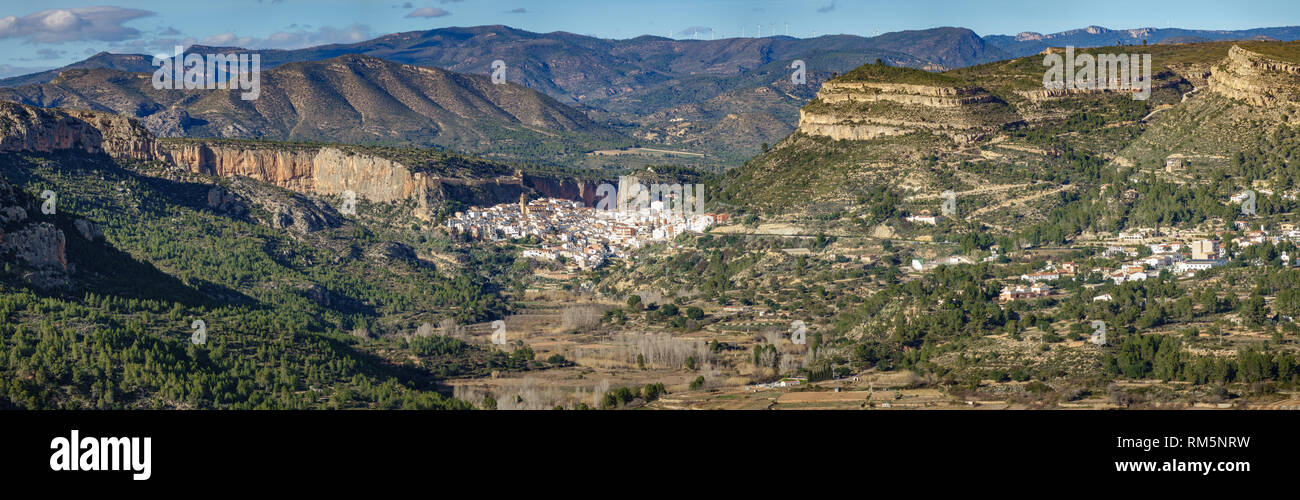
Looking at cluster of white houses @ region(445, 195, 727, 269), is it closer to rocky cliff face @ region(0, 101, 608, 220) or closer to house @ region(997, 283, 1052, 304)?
rocky cliff face @ region(0, 101, 608, 220)

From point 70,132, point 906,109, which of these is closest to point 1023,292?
point 906,109

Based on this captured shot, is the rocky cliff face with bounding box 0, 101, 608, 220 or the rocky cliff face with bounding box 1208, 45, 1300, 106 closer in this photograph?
the rocky cliff face with bounding box 1208, 45, 1300, 106

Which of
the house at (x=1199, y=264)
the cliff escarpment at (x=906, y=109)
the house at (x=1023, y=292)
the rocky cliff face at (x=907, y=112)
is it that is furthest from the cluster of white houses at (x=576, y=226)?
the house at (x=1199, y=264)

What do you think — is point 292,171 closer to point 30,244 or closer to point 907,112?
point 907,112

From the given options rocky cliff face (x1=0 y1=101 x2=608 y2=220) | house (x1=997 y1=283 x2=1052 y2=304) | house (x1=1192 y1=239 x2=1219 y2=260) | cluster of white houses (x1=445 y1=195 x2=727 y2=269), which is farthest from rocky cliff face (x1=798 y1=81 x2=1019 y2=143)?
rocky cliff face (x1=0 y1=101 x2=608 y2=220)

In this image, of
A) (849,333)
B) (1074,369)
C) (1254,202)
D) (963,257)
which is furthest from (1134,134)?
(1074,369)

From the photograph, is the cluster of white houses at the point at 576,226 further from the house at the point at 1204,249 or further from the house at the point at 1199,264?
the house at the point at 1199,264
